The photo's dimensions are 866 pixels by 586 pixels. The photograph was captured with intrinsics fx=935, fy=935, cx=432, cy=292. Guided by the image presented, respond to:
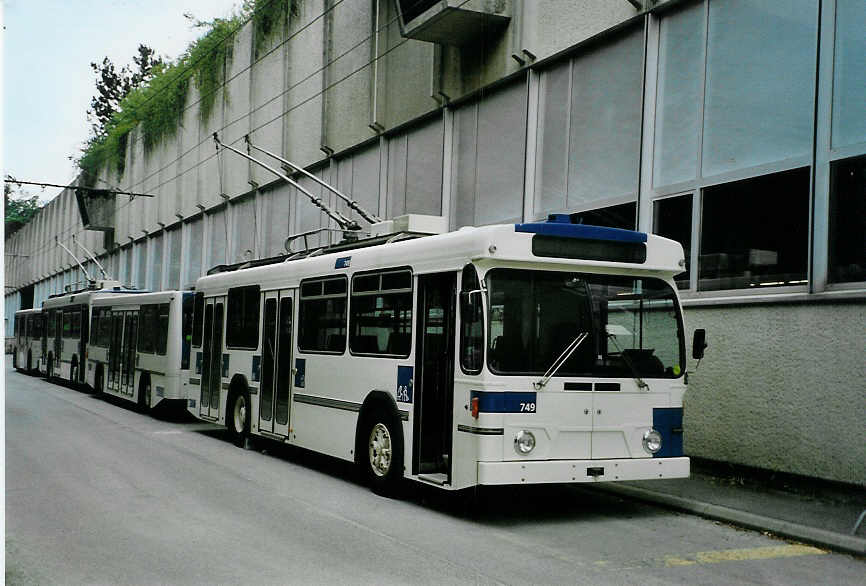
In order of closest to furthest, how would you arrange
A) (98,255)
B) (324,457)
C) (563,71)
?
(324,457), (563,71), (98,255)

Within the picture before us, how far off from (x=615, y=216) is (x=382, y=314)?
229 inches

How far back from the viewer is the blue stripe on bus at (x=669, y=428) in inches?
377

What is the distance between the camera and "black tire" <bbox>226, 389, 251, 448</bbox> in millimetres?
15328

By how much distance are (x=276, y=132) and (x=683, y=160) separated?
19420mm

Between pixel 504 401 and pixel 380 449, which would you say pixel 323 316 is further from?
pixel 504 401

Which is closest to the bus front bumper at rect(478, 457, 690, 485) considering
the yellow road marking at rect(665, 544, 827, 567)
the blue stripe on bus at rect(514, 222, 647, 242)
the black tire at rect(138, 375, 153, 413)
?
the yellow road marking at rect(665, 544, 827, 567)

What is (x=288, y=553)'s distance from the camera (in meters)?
7.45

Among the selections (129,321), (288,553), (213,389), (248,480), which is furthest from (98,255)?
(288,553)

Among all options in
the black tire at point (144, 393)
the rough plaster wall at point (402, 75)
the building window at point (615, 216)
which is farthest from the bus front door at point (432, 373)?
the black tire at point (144, 393)

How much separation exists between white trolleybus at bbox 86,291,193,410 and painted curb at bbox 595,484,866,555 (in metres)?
12.0

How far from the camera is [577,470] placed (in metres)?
9.08

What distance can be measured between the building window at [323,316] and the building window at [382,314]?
0.34 metres

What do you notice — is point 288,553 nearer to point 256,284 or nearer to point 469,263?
point 469,263

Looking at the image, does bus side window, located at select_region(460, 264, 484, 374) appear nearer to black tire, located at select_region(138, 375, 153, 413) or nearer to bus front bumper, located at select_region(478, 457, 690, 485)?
bus front bumper, located at select_region(478, 457, 690, 485)
